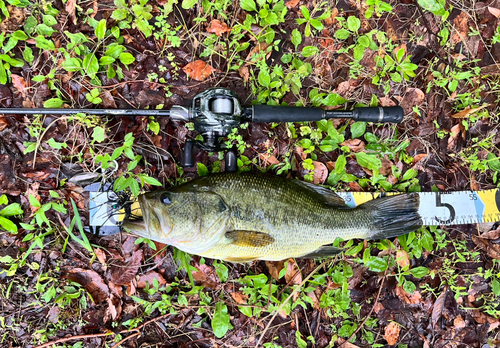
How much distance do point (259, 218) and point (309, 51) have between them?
187cm

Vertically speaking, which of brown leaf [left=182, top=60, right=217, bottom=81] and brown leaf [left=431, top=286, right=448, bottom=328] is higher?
brown leaf [left=182, top=60, right=217, bottom=81]

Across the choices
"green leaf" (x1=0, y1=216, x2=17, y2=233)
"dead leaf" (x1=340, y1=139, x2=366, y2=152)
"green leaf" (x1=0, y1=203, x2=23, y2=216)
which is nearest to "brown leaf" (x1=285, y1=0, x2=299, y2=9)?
"dead leaf" (x1=340, y1=139, x2=366, y2=152)

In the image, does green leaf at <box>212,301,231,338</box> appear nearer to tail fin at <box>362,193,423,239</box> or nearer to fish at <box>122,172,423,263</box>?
fish at <box>122,172,423,263</box>

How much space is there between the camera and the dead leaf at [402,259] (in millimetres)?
3246

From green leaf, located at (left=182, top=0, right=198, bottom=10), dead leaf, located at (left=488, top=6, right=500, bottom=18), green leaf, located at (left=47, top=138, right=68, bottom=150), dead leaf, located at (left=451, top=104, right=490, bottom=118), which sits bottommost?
green leaf, located at (left=47, top=138, right=68, bottom=150)

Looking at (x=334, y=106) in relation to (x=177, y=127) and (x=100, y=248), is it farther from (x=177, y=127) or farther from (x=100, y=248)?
(x=100, y=248)

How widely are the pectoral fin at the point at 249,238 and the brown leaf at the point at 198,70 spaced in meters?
1.65

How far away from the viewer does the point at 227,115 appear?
8.61 feet

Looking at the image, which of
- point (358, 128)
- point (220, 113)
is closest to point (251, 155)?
point (220, 113)

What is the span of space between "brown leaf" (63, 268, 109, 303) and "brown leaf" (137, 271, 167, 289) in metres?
0.34

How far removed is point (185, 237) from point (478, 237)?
10.8ft

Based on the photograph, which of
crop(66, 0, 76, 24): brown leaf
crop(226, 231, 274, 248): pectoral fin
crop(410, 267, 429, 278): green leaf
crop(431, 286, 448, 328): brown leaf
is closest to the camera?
crop(226, 231, 274, 248): pectoral fin

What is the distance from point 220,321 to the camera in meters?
3.06

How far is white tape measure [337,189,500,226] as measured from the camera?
10.8ft
